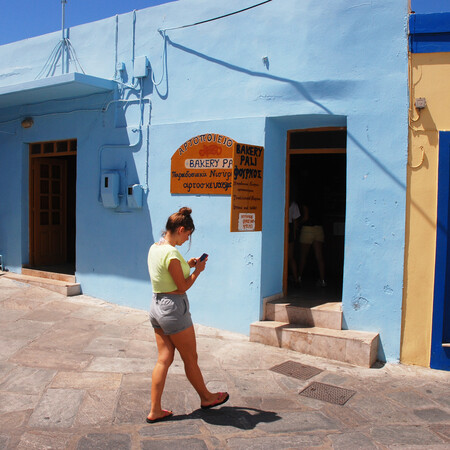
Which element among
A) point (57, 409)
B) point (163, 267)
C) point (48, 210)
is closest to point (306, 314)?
point (163, 267)

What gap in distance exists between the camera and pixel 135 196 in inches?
289

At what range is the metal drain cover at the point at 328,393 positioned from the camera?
4.62m

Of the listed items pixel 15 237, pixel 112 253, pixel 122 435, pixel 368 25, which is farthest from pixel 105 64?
pixel 122 435

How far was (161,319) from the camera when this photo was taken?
12.7 ft

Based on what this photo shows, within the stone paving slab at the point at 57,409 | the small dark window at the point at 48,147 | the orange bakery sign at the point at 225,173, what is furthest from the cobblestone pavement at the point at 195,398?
the small dark window at the point at 48,147

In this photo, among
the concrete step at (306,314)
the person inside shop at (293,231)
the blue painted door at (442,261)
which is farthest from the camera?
the person inside shop at (293,231)

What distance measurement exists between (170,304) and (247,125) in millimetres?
3343

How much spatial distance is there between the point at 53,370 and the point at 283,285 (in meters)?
3.34

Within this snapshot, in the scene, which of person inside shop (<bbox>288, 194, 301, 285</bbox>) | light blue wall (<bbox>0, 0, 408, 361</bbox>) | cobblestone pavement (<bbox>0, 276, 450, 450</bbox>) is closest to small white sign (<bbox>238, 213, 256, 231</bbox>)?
light blue wall (<bbox>0, 0, 408, 361</bbox>)

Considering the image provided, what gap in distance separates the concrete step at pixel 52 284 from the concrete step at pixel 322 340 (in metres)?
3.47

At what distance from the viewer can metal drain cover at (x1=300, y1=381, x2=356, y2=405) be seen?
4.62 meters

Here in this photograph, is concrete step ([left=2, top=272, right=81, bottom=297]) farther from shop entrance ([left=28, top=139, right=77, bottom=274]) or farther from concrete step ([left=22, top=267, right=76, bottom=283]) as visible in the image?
shop entrance ([left=28, top=139, right=77, bottom=274])

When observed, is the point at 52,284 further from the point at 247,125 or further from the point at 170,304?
the point at 170,304

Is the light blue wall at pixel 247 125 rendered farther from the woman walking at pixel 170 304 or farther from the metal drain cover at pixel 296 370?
the woman walking at pixel 170 304
